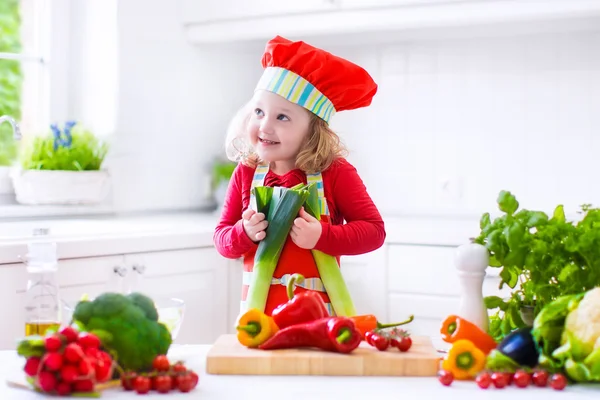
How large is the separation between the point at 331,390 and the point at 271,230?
1.72 feet

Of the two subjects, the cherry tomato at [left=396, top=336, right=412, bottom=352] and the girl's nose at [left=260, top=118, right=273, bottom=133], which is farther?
the girl's nose at [left=260, top=118, right=273, bottom=133]

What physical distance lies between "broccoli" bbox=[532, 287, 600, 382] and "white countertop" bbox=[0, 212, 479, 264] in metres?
1.54

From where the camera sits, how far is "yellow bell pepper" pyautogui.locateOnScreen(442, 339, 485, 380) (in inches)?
46.6

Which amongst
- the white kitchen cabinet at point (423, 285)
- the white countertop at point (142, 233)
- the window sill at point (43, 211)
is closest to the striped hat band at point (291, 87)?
the white countertop at point (142, 233)

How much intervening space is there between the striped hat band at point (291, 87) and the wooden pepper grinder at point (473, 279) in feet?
1.91

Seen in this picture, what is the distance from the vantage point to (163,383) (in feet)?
3.60

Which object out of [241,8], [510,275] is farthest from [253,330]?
[241,8]

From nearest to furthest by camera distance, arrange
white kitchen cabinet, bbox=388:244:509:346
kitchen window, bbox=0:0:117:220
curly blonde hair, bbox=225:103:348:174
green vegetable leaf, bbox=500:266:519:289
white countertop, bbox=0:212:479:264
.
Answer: green vegetable leaf, bbox=500:266:519:289 → curly blonde hair, bbox=225:103:348:174 → white countertop, bbox=0:212:479:264 → white kitchen cabinet, bbox=388:244:509:346 → kitchen window, bbox=0:0:117:220

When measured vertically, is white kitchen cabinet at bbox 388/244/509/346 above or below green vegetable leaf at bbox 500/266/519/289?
below

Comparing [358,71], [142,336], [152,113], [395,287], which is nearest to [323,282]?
[358,71]

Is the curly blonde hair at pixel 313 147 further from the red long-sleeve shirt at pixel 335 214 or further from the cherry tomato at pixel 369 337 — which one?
the cherry tomato at pixel 369 337

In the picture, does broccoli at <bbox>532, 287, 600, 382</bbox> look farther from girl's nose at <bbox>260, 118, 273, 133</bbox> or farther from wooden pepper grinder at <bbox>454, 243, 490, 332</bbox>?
girl's nose at <bbox>260, 118, 273, 133</bbox>

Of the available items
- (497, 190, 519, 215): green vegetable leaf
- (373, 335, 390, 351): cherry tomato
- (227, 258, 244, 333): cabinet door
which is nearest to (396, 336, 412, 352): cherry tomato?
(373, 335, 390, 351): cherry tomato

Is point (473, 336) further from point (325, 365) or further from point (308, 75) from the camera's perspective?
point (308, 75)
